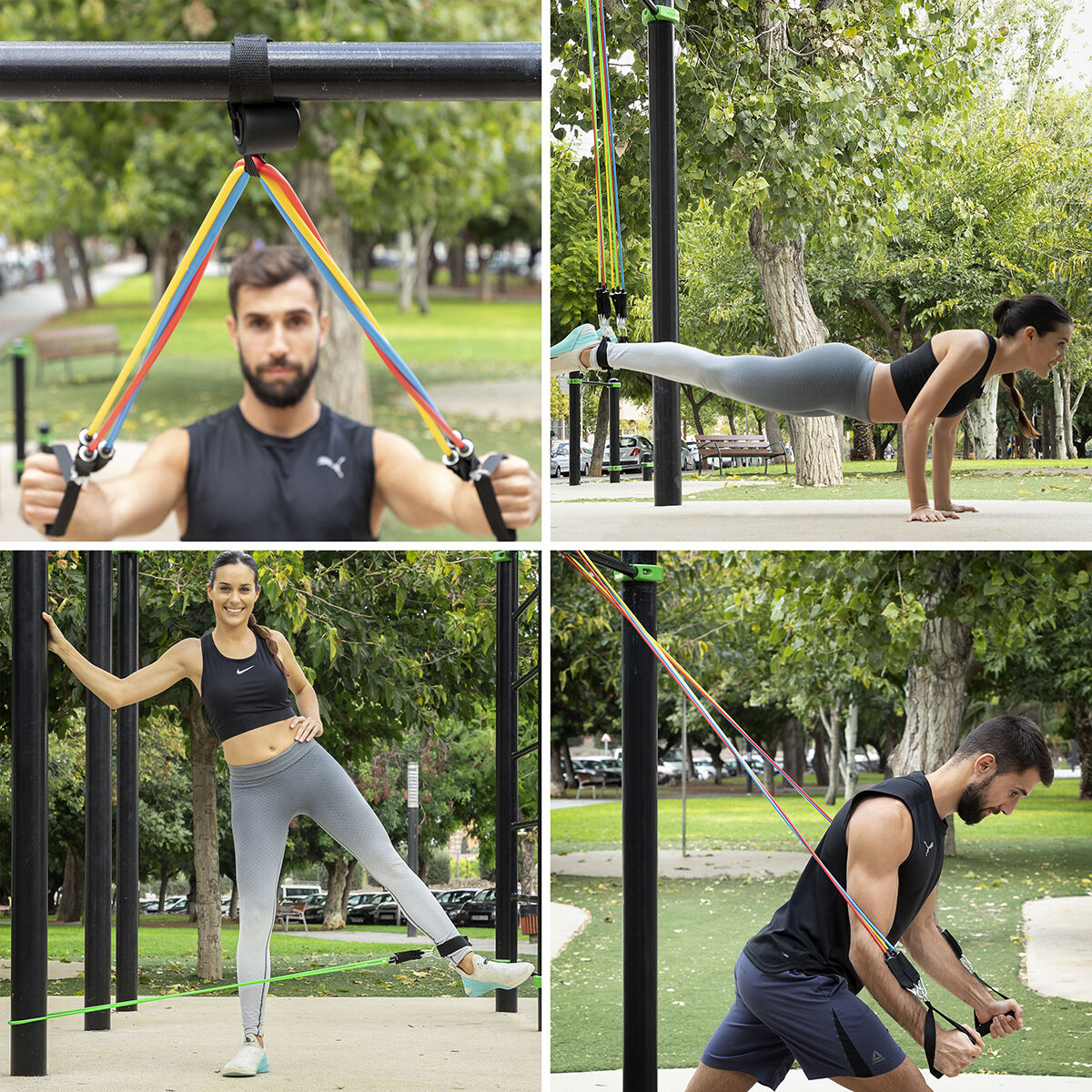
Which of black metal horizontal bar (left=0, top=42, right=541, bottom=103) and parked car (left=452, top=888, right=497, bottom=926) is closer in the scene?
black metal horizontal bar (left=0, top=42, right=541, bottom=103)

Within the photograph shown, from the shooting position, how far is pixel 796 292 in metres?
2.67

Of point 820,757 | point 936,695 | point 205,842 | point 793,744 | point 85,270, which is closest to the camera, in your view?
point 205,842

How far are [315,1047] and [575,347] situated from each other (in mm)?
2658

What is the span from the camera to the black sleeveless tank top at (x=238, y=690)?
346cm

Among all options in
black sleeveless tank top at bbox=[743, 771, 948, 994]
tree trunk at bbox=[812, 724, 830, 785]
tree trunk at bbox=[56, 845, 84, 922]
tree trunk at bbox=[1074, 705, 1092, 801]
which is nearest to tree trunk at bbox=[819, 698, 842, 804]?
tree trunk at bbox=[812, 724, 830, 785]

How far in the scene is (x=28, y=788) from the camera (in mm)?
3418

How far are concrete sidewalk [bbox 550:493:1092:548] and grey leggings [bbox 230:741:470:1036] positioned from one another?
1.15 m

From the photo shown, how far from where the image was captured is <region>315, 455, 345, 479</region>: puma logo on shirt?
1462 millimetres

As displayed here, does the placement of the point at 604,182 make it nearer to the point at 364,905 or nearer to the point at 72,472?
the point at 72,472

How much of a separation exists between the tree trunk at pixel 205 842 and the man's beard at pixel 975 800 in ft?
9.14

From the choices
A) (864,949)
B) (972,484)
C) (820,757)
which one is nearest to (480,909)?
(864,949)

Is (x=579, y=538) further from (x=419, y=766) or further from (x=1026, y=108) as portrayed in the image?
(x=419, y=766)

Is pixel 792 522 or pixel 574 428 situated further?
pixel 574 428

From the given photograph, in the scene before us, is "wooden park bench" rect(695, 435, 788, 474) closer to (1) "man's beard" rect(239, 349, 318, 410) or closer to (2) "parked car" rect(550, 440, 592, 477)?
(2) "parked car" rect(550, 440, 592, 477)
